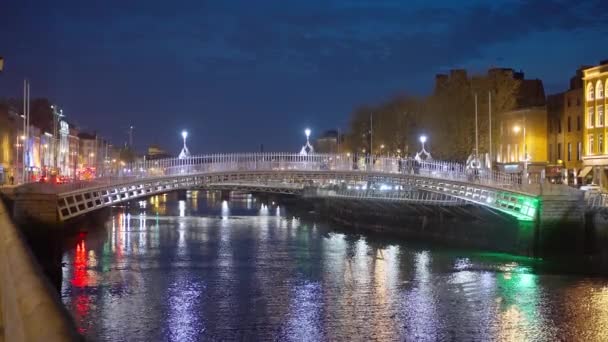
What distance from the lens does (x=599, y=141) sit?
62906 millimetres

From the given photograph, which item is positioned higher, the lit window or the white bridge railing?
the lit window

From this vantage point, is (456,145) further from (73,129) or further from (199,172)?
(73,129)

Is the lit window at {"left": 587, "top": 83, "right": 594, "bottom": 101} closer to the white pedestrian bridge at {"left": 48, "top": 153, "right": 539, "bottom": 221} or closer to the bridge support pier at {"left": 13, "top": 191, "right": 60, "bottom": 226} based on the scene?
the white pedestrian bridge at {"left": 48, "top": 153, "right": 539, "bottom": 221}

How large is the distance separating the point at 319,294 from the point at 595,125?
128ft

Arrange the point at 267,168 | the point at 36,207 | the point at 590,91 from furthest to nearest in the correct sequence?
1. the point at 590,91
2. the point at 267,168
3. the point at 36,207

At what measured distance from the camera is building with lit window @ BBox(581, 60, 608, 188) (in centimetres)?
6188

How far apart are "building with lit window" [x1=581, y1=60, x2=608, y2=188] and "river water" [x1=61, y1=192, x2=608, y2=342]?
19.4 m

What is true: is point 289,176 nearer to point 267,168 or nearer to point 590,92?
point 267,168

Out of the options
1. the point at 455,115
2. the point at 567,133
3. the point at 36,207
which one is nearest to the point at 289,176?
the point at 36,207

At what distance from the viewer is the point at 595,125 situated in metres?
63.3

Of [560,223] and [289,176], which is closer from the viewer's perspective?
[560,223]

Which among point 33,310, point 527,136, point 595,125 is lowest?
point 33,310

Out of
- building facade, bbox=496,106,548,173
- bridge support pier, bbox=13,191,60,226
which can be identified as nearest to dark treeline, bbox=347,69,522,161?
building facade, bbox=496,106,548,173

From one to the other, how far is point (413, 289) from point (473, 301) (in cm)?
374
